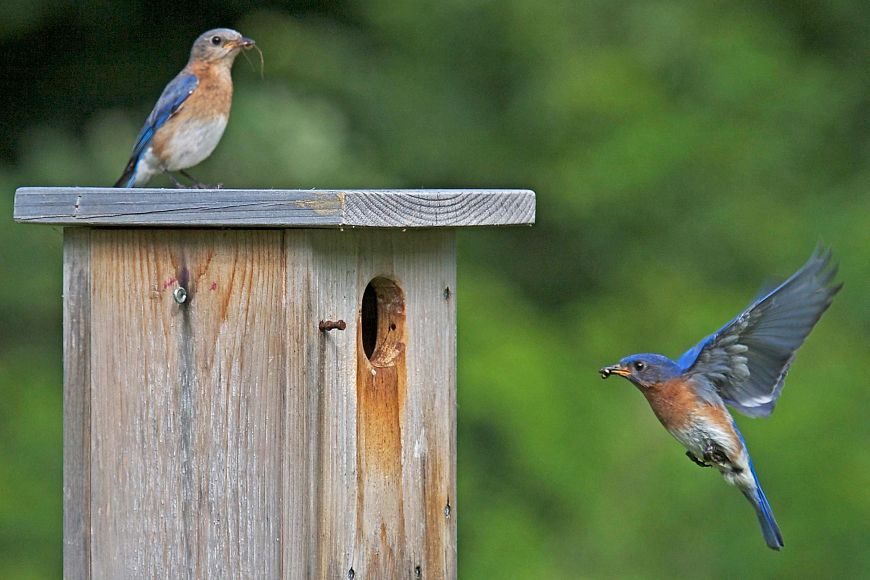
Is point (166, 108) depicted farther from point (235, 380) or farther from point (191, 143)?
point (235, 380)

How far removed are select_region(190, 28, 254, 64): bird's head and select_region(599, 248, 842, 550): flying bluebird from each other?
1538 millimetres

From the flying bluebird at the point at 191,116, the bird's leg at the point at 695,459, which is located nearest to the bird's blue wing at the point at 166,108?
the flying bluebird at the point at 191,116

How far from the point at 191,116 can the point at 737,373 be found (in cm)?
178

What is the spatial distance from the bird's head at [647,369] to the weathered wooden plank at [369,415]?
819mm

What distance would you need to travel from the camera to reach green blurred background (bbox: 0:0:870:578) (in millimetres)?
5398

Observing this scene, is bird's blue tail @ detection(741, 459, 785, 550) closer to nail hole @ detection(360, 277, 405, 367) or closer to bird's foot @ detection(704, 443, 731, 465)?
bird's foot @ detection(704, 443, 731, 465)

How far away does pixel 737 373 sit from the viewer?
3434 mm

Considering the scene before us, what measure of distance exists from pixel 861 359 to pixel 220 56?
2.93m

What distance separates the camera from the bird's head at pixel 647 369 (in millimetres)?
3592

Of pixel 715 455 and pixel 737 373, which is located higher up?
pixel 737 373

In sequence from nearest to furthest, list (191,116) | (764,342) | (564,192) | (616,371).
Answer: (764,342)
(616,371)
(191,116)
(564,192)

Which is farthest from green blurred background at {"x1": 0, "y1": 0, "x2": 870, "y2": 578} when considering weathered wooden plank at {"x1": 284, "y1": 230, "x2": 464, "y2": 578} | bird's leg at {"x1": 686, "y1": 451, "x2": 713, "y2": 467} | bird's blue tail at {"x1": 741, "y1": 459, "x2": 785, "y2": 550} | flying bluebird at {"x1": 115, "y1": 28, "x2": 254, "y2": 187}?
weathered wooden plank at {"x1": 284, "y1": 230, "x2": 464, "y2": 578}

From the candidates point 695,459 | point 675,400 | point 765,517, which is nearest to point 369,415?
point 675,400

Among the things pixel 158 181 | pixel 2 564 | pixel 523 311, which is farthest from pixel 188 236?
pixel 523 311
